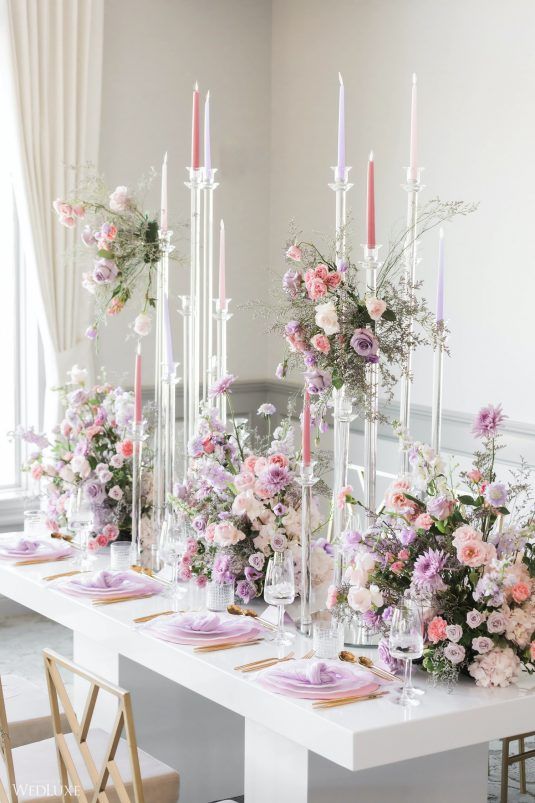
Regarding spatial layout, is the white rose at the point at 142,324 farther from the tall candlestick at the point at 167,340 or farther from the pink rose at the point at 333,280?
the pink rose at the point at 333,280

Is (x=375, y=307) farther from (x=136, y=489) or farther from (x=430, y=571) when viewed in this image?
(x=136, y=489)

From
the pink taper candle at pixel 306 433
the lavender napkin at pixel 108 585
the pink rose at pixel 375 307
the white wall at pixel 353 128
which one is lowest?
the lavender napkin at pixel 108 585

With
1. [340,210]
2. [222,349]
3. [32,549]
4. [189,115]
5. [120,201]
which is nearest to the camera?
[340,210]

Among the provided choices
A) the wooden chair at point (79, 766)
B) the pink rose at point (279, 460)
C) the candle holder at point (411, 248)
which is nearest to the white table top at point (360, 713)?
the wooden chair at point (79, 766)

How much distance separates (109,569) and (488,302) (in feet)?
7.44

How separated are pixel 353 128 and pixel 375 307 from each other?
339cm

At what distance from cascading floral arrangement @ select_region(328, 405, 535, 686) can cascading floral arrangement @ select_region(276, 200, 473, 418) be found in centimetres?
22

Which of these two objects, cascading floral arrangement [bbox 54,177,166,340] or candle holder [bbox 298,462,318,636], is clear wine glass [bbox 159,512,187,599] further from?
cascading floral arrangement [bbox 54,177,166,340]

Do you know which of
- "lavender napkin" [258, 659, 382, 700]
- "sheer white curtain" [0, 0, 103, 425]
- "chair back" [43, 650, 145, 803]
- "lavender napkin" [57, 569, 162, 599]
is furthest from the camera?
"sheer white curtain" [0, 0, 103, 425]

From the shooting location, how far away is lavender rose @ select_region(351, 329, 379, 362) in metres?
2.47

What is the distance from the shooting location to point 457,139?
500cm

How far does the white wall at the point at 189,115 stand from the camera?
5.71 meters

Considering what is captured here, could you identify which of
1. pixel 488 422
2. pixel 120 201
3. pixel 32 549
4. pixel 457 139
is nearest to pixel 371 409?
pixel 488 422

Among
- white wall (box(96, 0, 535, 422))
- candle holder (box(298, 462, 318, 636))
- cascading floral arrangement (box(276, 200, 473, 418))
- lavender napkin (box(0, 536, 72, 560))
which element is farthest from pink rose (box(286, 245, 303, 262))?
white wall (box(96, 0, 535, 422))
